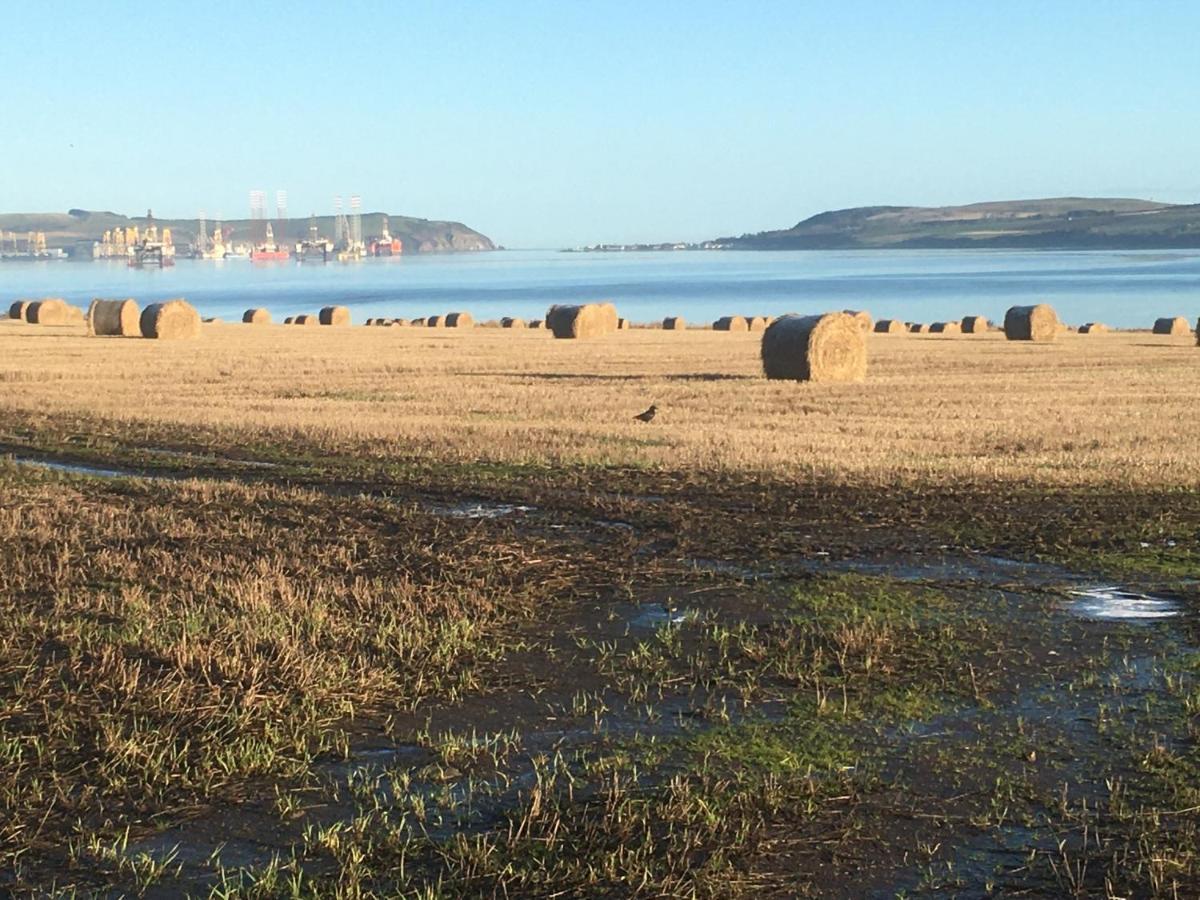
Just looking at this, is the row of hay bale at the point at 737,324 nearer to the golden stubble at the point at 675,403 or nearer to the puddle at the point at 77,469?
the golden stubble at the point at 675,403

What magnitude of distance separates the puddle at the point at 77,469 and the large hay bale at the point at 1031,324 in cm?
3755

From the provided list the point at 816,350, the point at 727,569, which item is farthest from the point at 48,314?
the point at 727,569

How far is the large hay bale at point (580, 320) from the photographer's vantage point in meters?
51.4

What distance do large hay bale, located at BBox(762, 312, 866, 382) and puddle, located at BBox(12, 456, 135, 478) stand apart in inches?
597

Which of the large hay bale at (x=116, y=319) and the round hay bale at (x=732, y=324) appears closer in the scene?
the large hay bale at (x=116, y=319)

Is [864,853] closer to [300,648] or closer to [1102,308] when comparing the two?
[300,648]

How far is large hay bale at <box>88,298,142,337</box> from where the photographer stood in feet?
167

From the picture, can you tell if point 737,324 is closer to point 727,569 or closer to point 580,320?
point 580,320

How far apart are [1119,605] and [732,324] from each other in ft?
175

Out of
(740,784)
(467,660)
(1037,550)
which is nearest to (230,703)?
(467,660)

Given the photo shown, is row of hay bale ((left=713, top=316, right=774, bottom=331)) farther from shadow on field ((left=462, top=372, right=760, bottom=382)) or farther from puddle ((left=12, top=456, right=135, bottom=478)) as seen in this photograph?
puddle ((left=12, top=456, right=135, bottom=478))

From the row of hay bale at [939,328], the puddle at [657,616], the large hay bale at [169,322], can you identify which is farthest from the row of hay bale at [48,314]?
the puddle at [657,616]

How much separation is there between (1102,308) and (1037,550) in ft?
287

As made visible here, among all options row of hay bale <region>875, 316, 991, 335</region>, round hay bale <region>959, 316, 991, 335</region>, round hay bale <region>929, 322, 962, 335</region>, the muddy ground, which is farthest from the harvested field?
round hay bale <region>929, 322, 962, 335</region>
